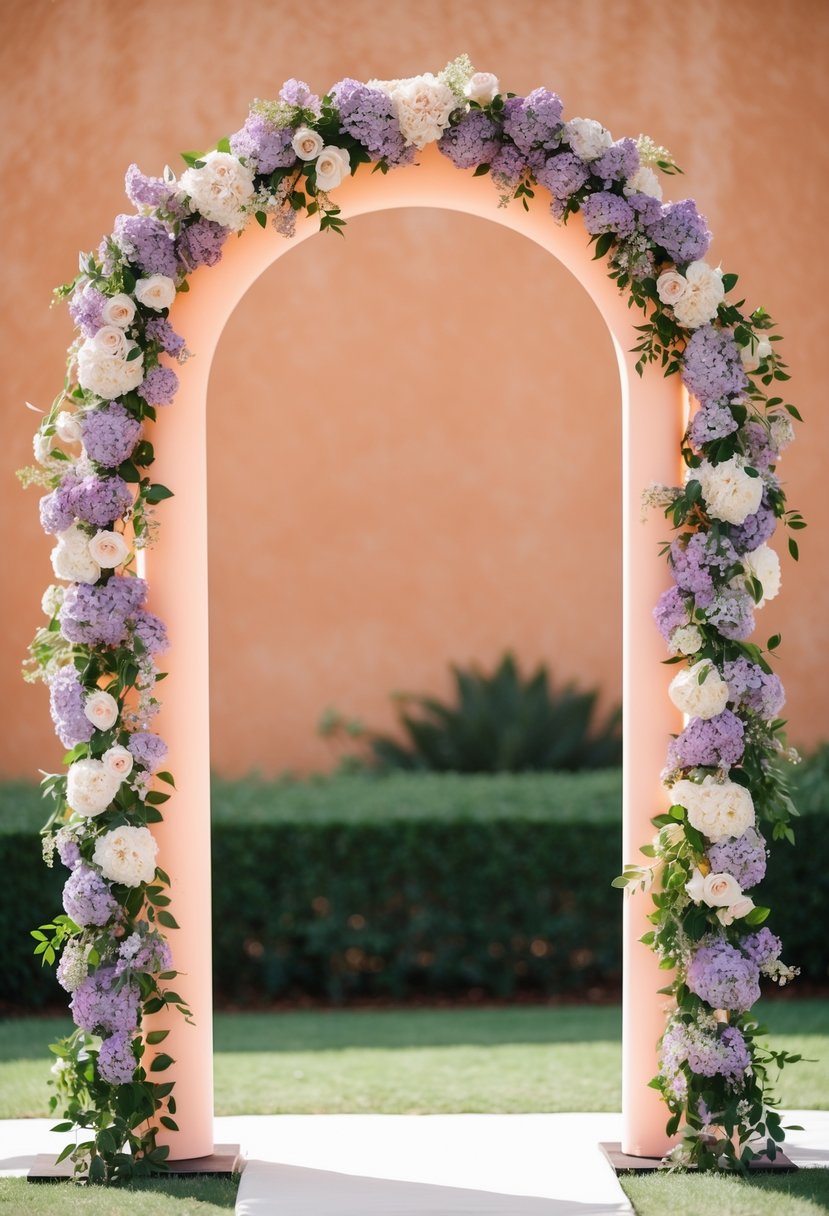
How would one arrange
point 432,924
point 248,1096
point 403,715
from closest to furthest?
point 248,1096 < point 432,924 < point 403,715

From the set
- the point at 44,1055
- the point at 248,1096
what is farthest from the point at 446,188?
the point at 44,1055

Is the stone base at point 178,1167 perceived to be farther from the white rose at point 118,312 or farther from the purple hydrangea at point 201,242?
the purple hydrangea at point 201,242

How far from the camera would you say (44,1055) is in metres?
6.08

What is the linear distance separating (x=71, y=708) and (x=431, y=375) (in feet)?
18.9

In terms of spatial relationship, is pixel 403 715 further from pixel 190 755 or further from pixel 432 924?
pixel 190 755

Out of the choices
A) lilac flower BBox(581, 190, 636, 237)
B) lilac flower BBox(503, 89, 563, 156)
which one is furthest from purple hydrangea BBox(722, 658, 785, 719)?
lilac flower BBox(503, 89, 563, 156)

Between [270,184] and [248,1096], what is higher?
[270,184]

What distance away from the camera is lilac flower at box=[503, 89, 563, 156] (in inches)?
163

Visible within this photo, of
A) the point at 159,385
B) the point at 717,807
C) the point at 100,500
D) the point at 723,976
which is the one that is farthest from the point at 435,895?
the point at 159,385

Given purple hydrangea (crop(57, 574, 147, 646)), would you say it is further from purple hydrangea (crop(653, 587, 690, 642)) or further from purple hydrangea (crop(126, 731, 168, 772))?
purple hydrangea (crop(653, 587, 690, 642))

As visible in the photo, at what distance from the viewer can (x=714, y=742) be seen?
4.17 meters

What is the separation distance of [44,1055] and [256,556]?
159 inches

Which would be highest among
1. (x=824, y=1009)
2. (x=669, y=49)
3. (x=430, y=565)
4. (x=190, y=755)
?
(x=669, y=49)

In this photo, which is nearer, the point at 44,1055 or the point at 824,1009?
the point at 44,1055
